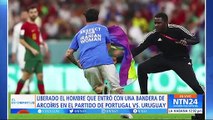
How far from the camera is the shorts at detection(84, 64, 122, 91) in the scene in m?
7.87

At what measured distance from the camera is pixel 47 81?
12.5 meters

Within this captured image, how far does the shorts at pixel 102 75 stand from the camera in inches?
310

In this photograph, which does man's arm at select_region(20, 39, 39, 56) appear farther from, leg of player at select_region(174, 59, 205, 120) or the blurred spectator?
leg of player at select_region(174, 59, 205, 120)

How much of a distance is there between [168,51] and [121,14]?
3.42 meters

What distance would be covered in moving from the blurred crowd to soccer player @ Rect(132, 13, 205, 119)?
4.64 ft

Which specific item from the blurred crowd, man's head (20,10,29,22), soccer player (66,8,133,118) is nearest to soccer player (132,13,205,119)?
soccer player (66,8,133,118)

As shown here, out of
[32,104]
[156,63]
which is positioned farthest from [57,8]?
[32,104]

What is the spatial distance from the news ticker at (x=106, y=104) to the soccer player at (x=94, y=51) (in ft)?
2.18

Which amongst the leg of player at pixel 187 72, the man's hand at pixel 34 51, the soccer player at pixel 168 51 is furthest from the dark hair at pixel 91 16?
the man's hand at pixel 34 51

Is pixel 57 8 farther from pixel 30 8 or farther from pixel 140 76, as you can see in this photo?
pixel 140 76

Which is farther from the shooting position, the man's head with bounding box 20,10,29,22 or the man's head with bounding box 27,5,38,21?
the man's head with bounding box 20,10,29,22

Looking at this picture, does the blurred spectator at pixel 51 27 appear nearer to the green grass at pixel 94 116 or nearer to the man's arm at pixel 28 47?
the man's arm at pixel 28 47

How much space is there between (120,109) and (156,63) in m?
1.54

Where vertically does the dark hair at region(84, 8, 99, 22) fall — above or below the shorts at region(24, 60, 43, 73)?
above
